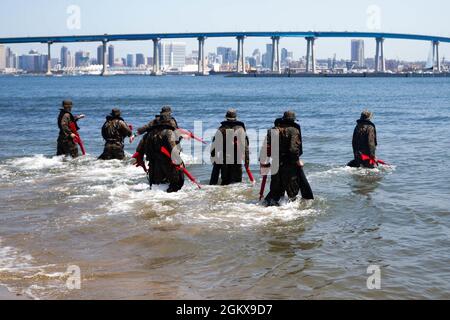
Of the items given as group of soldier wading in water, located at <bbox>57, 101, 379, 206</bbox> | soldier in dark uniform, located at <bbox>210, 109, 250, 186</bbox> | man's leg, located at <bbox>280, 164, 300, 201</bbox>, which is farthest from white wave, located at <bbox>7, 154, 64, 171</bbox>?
man's leg, located at <bbox>280, 164, 300, 201</bbox>

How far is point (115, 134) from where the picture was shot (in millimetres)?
17844

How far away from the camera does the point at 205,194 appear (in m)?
13.7

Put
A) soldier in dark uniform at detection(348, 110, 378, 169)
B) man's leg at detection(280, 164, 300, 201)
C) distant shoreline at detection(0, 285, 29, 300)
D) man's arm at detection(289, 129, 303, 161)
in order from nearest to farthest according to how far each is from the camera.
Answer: distant shoreline at detection(0, 285, 29, 300) < man's arm at detection(289, 129, 303, 161) < man's leg at detection(280, 164, 300, 201) < soldier in dark uniform at detection(348, 110, 378, 169)

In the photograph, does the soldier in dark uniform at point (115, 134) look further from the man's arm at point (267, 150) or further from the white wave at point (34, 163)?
the man's arm at point (267, 150)

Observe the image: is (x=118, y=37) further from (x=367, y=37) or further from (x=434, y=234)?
(x=434, y=234)

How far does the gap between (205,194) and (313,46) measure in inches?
6774

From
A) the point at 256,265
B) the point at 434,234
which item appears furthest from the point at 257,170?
the point at 256,265

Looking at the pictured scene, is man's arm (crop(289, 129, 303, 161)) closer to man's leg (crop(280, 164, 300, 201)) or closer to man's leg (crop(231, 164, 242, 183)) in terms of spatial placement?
man's leg (crop(280, 164, 300, 201))

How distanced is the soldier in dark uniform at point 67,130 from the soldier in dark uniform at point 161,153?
6.00m

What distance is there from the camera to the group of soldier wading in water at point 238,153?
454 inches

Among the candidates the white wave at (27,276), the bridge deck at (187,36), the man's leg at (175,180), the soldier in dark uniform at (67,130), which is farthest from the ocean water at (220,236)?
the bridge deck at (187,36)

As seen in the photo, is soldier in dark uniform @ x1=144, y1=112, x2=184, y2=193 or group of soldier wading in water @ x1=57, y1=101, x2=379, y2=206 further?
soldier in dark uniform @ x1=144, y1=112, x2=184, y2=193

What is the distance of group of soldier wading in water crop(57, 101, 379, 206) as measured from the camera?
11531 mm

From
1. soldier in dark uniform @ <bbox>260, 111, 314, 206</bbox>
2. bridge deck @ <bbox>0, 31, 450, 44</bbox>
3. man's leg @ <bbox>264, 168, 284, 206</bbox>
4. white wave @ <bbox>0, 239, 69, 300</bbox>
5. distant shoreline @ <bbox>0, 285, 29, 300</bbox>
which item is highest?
bridge deck @ <bbox>0, 31, 450, 44</bbox>
